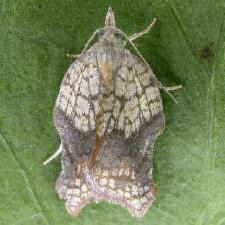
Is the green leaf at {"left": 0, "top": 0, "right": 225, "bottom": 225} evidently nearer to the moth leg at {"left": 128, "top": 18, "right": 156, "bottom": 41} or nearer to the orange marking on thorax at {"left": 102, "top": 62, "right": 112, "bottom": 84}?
the moth leg at {"left": 128, "top": 18, "right": 156, "bottom": 41}

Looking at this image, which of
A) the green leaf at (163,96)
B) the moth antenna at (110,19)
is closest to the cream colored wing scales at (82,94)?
the green leaf at (163,96)

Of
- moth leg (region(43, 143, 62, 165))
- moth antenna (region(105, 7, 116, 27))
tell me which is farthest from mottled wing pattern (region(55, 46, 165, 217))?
moth antenna (region(105, 7, 116, 27))

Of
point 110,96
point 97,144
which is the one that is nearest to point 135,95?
point 110,96

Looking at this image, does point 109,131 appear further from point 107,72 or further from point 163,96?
point 163,96

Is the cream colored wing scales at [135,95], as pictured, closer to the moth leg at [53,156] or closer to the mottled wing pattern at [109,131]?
the mottled wing pattern at [109,131]

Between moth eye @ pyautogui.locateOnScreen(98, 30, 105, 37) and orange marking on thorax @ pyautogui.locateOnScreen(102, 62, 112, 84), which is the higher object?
moth eye @ pyautogui.locateOnScreen(98, 30, 105, 37)
